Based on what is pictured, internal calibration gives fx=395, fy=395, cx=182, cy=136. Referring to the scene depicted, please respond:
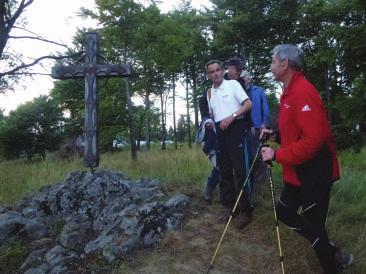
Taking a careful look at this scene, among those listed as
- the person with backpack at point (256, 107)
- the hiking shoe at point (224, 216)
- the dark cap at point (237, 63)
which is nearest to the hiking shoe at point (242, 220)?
the hiking shoe at point (224, 216)

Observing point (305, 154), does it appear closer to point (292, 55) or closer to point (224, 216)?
point (292, 55)

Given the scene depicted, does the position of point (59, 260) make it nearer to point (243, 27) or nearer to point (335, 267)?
point (335, 267)

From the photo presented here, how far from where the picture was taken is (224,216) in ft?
17.2

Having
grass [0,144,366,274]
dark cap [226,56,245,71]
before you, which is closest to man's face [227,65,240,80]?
dark cap [226,56,245,71]

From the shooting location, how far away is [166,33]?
1530cm

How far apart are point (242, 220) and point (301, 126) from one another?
2.09m

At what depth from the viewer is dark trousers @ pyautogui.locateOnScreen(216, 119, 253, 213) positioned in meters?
4.80

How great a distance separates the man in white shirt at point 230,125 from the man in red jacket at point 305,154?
1262 mm

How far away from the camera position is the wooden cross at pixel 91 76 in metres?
6.98

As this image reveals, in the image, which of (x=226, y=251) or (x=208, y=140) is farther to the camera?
(x=208, y=140)

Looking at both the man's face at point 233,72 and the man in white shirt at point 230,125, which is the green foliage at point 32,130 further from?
the man in white shirt at point 230,125

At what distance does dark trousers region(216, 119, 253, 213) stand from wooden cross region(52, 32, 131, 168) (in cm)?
279

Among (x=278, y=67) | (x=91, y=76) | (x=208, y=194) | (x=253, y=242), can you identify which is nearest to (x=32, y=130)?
(x=91, y=76)

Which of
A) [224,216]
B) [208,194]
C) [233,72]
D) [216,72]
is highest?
[233,72]
